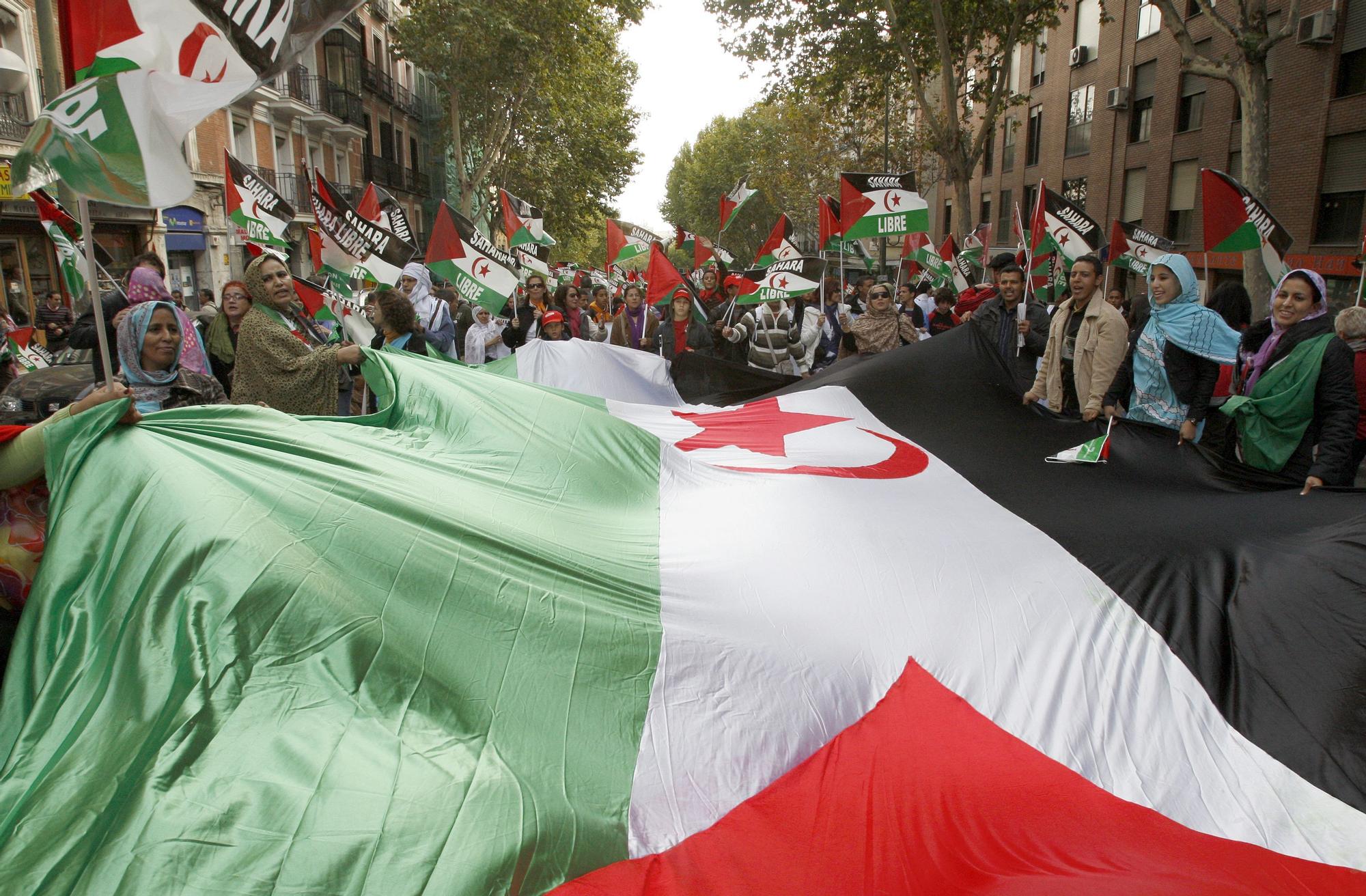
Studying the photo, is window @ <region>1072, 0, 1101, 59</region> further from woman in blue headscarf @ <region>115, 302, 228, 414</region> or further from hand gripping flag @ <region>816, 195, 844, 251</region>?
woman in blue headscarf @ <region>115, 302, 228, 414</region>

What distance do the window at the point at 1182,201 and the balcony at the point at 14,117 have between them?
85.5ft

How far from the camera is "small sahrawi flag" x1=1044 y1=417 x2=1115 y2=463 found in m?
4.21

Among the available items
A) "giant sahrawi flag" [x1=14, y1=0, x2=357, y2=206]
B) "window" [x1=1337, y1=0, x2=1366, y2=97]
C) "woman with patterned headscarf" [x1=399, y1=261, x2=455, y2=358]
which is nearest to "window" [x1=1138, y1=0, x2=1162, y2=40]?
"window" [x1=1337, y1=0, x2=1366, y2=97]

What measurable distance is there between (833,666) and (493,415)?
6.55 ft

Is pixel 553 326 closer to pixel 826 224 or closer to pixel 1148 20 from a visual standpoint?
pixel 826 224

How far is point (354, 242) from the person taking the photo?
7719 mm

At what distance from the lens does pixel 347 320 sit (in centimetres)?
707

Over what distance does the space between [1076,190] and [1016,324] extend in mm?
25907

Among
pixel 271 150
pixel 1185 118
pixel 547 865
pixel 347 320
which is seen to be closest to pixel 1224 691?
pixel 547 865

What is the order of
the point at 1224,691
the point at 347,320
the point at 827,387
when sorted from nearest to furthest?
the point at 1224,691, the point at 827,387, the point at 347,320

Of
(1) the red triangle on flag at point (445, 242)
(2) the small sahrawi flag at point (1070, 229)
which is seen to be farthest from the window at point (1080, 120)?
(1) the red triangle on flag at point (445, 242)

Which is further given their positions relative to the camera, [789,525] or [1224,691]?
[789,525]

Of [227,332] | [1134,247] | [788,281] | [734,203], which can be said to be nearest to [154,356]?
[227,332]

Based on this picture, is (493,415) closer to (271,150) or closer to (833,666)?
(833,666)
